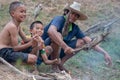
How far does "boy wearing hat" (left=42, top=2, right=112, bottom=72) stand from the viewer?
5.71 m

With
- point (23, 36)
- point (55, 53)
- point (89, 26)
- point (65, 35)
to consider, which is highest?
point (23, 36)

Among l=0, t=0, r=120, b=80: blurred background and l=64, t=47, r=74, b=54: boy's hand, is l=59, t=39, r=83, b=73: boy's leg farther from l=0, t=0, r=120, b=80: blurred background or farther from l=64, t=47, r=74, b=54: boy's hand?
l=64, t=47, r=74, b=54: boy's hand

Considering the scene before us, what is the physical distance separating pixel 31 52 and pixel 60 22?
624 millimetres

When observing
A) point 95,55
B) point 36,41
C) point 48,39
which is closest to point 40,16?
point 95,55

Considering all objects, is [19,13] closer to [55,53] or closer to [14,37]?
[14,37]

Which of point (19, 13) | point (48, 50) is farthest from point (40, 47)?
point (19, 13)

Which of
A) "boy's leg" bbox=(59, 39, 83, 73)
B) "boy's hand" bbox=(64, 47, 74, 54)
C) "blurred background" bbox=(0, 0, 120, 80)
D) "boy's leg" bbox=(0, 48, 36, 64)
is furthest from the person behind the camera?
"blurred background" bbox=(0, 0, 120, 80)

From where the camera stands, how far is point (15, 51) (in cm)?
557

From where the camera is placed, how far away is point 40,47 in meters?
5.46

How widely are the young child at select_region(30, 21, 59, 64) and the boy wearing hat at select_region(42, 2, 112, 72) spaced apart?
163mm

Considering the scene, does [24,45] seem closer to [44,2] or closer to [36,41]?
[36,41]

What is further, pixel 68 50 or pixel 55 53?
pixel 55 53

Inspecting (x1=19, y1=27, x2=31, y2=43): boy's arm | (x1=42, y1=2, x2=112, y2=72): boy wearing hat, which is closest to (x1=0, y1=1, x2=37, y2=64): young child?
(x1=19, y1=27, x2=31, y2=43): boy's arm

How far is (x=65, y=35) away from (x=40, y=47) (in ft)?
2.14
